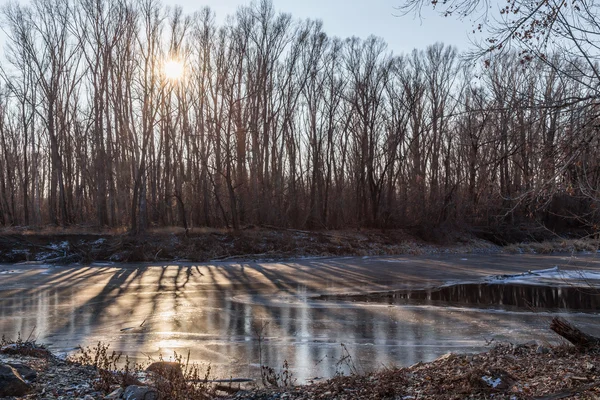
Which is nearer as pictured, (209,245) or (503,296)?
(503,296)

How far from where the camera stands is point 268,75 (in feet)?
122

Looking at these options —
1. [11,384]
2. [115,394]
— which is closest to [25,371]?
[11,384]

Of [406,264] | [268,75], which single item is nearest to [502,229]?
[406,264]

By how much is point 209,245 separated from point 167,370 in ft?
74.2

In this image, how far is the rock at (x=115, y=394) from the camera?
6327 mm

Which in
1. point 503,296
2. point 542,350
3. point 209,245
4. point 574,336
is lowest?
point 503,296

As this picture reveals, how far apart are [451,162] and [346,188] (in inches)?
347

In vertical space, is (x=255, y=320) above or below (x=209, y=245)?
below

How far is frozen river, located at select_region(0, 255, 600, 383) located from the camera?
9.12 m

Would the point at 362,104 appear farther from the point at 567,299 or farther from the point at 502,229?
the point at 567,299

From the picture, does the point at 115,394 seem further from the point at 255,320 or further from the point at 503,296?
the point at 503,296

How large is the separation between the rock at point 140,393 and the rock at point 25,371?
1.50 metres

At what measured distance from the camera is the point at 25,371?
7043 millimetres

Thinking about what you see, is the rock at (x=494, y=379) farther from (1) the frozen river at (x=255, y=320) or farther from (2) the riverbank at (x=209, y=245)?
(2) the riverbank at (x=209, y=245)
